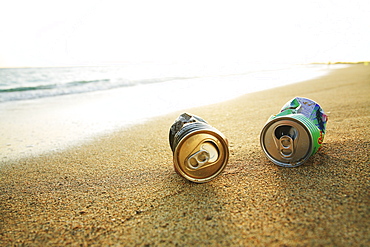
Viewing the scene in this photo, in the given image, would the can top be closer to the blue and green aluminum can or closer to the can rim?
the blue and green aluminum can

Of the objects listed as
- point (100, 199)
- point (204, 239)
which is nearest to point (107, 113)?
point (100, 199)

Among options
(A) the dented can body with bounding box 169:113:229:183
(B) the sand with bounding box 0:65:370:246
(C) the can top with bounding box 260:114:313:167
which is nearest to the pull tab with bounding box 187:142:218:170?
(A) the dented can body with bounding box 169:113:229:183

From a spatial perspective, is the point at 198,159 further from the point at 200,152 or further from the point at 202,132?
the point at 202,132

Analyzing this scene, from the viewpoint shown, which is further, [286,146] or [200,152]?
[286,146]

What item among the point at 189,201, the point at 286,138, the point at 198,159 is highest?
the point at 286,138

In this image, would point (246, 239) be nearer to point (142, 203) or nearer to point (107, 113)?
point (142, 203)

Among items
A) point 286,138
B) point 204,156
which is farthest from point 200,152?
point 286,138
